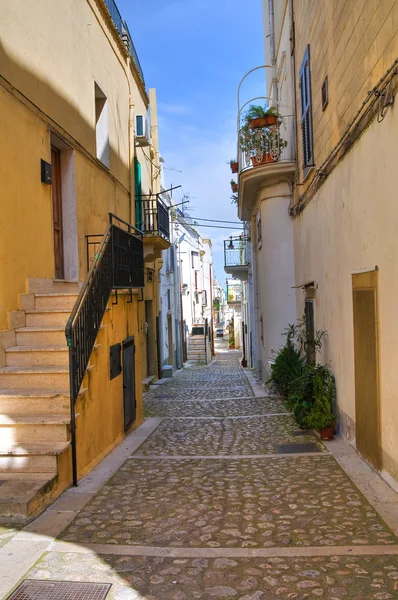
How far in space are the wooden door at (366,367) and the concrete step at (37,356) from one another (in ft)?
10.9

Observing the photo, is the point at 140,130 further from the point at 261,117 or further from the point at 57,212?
the point at 57,212

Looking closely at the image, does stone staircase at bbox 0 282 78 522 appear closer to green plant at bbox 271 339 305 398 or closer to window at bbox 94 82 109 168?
window at bbox 94 82 109 168

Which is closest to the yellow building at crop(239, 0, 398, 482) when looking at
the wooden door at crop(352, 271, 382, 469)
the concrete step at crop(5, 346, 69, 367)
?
the wooden door at crop(352, 271, 382, 469)

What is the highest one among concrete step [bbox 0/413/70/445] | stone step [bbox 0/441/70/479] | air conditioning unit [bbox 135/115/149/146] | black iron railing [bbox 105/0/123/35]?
black iron railing [bbox 105/0/123/35]

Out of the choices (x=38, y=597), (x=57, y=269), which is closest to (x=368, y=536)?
(x=38, y=597)

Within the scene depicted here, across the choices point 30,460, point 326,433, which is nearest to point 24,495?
point 30,460

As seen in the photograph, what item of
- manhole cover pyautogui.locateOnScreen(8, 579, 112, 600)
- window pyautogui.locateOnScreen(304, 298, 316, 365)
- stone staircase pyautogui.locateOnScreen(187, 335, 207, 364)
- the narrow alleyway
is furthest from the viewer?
stone staircase pyautogui.locateOnScreen(187, 335, 207, 364)

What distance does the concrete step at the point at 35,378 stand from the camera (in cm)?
534

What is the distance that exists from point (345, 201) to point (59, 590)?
17.1 ft

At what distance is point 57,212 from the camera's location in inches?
320

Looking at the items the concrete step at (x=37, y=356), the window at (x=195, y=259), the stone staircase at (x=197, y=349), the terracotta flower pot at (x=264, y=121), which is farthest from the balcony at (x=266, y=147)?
the window at (x=195, y=259)

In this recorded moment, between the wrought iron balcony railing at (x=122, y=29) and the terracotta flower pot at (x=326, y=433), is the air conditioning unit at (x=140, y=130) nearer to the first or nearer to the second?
the wrought iron balcony railing at (x=122, y=29)

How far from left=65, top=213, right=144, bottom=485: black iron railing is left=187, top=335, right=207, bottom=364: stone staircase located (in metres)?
22.4

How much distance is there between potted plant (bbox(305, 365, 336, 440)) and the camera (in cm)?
680
